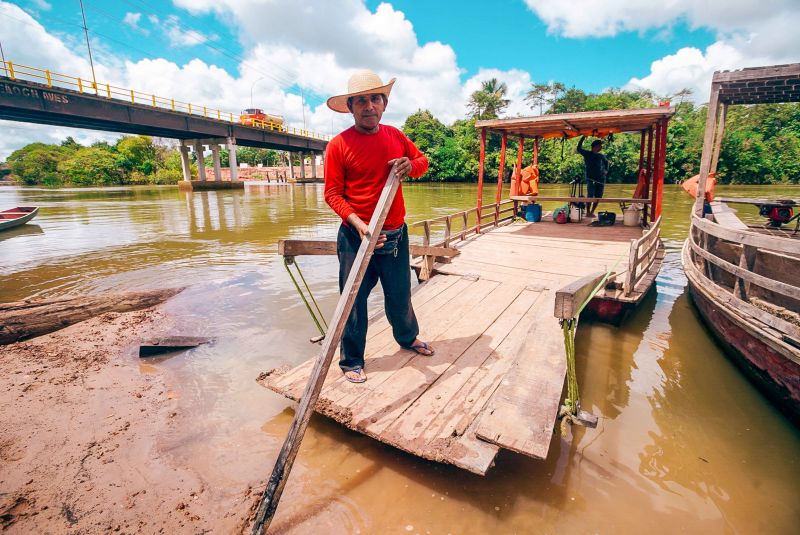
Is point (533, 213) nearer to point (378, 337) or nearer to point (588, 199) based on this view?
point (588, 199)

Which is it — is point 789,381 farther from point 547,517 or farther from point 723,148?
point 723,148

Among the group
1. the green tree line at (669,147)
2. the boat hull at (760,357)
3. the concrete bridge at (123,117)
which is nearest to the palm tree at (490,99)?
the green tree line at (669,147)

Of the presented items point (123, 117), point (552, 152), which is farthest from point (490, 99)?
point (123, 117)

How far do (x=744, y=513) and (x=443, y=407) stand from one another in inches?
78.3

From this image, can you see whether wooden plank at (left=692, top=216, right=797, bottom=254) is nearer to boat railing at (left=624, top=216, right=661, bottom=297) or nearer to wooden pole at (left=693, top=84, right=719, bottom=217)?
boat railing at (left=624, top=216, right=661, bottom=297)

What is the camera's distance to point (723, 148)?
3919 centimetres

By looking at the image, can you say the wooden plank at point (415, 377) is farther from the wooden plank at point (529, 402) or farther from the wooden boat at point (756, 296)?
the wooden boat at point (756, 296)

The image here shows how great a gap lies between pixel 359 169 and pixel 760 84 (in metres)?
7.10

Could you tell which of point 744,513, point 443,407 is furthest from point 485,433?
point 744,513

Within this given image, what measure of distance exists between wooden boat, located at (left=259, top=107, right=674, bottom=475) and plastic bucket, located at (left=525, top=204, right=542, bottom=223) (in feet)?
12.7

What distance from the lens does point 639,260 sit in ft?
16.7

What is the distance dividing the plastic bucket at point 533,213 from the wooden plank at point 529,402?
816 cm

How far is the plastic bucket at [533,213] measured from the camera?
10.8 metres

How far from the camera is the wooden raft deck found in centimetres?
234
